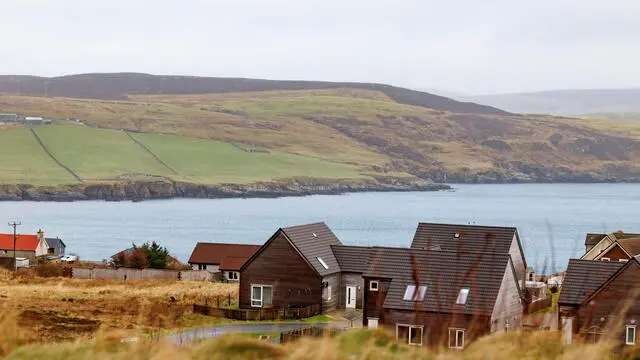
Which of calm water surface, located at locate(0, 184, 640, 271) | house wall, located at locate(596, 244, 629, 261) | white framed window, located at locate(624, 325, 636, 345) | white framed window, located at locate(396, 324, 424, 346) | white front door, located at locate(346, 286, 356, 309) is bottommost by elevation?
white framed window, located at locate(396, 324, 424, 346)

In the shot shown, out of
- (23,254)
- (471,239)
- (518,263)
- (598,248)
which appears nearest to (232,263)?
(598,248)

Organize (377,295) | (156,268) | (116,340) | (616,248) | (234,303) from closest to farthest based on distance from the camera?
1. (116,340)
2. (377,295)
3. (234,303)
4. (616,248)
5. (156,268)

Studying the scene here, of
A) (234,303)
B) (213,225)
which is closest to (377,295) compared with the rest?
(234,303)

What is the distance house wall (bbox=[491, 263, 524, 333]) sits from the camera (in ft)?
81.0

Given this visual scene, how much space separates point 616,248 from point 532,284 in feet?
13.3

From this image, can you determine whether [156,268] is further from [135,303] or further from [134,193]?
[134,193]

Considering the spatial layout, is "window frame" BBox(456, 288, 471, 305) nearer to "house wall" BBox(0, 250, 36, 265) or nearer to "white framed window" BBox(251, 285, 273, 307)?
"white framed window" BBox(251, 285, 273, 307)

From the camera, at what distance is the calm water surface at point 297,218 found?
339ft

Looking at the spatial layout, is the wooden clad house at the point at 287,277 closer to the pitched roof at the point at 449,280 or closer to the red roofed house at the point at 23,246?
the pitched roof at the point at 449,280

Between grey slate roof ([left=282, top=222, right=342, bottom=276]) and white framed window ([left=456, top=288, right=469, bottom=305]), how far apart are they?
25.4ft

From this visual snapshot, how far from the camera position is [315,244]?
33.7m

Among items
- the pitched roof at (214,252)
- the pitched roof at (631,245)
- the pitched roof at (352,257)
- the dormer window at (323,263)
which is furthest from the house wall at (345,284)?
the pitched roof at (214,252)

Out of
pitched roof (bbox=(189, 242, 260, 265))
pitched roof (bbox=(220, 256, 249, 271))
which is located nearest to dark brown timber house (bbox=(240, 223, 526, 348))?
pitched roof (bbox=(220, 256, 249, 271))

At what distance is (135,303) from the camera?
3152cm
